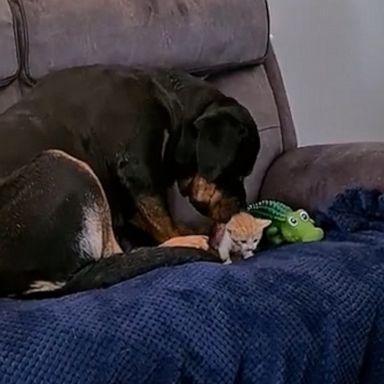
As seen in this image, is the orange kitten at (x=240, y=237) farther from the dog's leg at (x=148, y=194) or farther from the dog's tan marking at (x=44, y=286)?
the dog's tan marking at (x=44, y=286)

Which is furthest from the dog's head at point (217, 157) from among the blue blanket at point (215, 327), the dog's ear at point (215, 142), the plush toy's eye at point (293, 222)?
the blue blanket at point (215, 327)

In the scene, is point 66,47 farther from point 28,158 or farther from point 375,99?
point 375,99

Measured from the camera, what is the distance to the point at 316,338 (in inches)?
57.9

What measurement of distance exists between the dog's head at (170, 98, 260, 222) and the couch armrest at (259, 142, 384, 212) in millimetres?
221

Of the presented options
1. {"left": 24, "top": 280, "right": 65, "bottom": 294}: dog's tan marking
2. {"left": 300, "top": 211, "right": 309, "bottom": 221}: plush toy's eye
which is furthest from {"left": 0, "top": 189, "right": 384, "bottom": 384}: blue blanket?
{"left": 300, "top": 211, "right": 309, "bottom": 221}: plush toy's eye

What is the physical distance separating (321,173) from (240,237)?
0.40 meters

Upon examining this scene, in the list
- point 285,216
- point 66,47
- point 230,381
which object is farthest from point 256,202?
point 230,381

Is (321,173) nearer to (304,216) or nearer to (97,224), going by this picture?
(304,216)

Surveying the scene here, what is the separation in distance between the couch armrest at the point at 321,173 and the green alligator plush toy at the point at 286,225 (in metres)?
0.11

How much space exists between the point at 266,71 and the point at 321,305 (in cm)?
120

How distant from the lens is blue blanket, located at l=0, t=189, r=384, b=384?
4.23 ft

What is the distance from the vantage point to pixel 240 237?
200 centimetres

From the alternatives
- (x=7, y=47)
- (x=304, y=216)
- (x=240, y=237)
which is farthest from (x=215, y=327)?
(x=7, y=47)

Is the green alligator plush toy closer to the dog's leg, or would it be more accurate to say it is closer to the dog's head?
the dog's head
